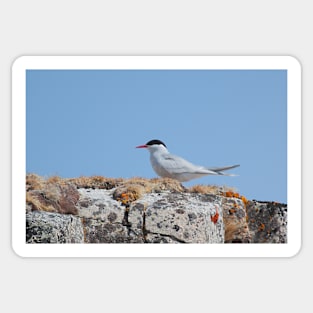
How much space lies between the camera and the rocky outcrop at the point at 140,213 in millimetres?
4934

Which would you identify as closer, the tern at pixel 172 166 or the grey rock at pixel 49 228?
the grey rock at pixel 49 228

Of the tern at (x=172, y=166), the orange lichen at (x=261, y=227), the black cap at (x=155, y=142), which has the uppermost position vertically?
the black cap at (x=155, y=142)

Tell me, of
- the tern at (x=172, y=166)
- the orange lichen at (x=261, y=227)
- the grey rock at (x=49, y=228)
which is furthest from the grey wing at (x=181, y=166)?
the grey rock at (x=49, y=228)

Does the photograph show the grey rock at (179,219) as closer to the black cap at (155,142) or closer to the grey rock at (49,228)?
the black cap at (155,142)

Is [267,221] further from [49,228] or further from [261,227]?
[49,228]

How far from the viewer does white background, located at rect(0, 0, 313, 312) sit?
484 cm
